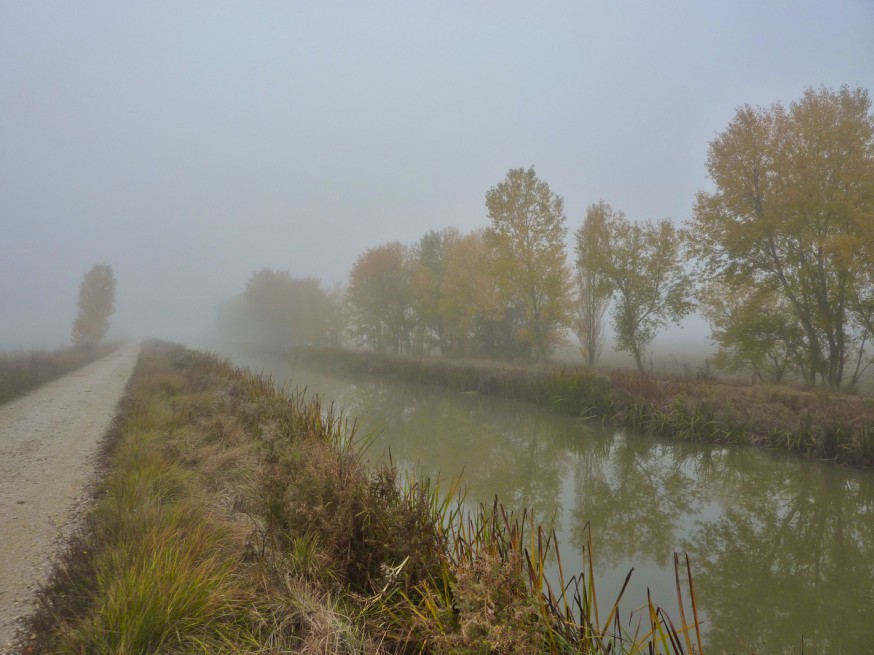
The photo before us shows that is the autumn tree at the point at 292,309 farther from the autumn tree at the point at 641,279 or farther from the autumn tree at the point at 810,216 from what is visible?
the autumn tree at the point at 810,216

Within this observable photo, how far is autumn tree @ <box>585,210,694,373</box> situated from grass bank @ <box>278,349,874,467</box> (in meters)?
4.61

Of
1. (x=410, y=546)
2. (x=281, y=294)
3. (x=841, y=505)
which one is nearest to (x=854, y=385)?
(x=841, y=505)

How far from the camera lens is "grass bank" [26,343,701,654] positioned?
197cm

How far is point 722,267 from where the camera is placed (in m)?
14.4

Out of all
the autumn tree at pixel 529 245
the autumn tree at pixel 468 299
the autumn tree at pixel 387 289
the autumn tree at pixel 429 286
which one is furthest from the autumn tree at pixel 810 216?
the autumn tree at pixel 387 289

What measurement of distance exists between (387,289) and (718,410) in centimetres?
2228

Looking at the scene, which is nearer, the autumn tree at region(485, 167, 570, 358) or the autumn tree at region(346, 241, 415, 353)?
the autumn tree at region(485, 167, 570, 358)

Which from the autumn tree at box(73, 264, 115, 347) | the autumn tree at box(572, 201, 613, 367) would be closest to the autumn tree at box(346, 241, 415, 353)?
the autumn tree at box(572, 201, 613, 367)

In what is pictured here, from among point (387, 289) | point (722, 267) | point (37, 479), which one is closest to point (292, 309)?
point (387, 289)

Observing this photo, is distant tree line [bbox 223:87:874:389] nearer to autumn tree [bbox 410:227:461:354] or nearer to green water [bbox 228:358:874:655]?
autumn tree [bbox 410:227:461:354]

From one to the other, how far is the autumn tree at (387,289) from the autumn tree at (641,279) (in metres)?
14.0

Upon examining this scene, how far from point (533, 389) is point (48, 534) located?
13405 millimetres

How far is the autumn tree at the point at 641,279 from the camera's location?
56.1 ft

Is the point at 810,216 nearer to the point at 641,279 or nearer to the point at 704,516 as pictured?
the point at 641,279
